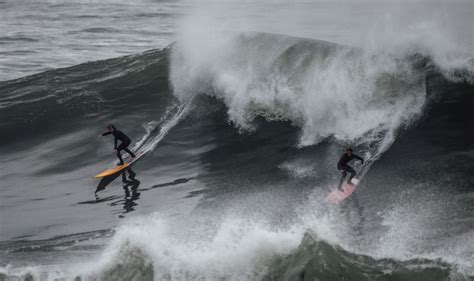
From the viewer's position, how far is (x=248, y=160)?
1493cm

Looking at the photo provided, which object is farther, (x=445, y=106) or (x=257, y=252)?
(x=445, y=106)

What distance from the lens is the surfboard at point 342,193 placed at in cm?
1192

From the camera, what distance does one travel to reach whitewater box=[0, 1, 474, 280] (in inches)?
361


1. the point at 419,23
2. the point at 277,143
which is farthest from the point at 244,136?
the point at 419,23

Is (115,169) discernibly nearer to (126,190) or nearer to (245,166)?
(126,190)

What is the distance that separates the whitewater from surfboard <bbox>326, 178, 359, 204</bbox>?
0.18m

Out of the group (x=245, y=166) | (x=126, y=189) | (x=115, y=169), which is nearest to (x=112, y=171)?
(x=115, y=169)

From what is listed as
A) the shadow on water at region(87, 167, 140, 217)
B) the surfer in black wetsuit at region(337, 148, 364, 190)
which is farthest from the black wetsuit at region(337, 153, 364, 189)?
the shadow on water at region(87, 167, 140, 217)

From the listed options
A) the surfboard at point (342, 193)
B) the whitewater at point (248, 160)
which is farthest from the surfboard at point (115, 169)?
the surfboard at point (342, 193)

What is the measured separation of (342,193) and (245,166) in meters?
3.18

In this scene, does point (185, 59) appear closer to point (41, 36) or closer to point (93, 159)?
point (93, 159)

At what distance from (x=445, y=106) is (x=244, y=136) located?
556cm

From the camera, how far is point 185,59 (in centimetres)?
2122

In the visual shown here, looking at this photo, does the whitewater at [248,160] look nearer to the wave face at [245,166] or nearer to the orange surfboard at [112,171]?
the wave face at [245,166]
